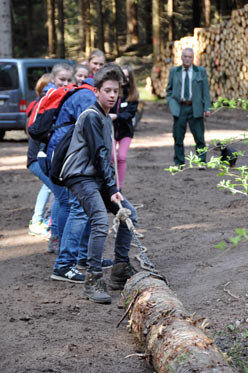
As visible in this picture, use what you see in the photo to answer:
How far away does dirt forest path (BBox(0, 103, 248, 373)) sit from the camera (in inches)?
168

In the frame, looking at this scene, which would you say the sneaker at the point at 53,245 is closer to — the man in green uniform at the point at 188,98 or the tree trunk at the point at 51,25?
the man in green uniform at the point at 188,98

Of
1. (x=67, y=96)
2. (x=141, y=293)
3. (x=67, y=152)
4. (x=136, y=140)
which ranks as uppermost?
(x=67, y=96)

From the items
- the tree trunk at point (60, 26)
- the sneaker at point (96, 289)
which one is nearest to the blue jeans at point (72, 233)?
the sneaker at point (96, 289)

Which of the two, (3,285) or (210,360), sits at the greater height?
(210,360)

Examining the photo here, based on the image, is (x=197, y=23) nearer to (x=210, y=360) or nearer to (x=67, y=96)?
(x=67, y=96)

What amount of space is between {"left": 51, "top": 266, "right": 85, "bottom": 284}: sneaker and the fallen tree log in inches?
42.1

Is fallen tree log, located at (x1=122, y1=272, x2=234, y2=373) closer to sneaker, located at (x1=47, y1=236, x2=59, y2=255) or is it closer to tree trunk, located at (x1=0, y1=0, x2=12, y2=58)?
sneaker, located at (x1=47, y1=236, x2=59, y2=255)

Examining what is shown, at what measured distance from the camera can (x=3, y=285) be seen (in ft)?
19.5

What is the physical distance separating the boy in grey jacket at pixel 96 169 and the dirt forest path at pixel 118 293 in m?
0.32

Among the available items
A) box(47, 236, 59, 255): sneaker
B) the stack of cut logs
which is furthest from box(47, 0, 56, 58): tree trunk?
box(47, 236, 59, 255): sneaker

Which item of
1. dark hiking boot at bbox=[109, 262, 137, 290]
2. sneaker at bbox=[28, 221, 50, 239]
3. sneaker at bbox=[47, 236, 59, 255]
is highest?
dark hiking boot at bbox=[109, 262, 137, 290]

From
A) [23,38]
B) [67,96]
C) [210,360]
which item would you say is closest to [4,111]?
[67,96]

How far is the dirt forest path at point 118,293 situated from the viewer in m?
4.26

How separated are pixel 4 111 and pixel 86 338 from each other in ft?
44.2
